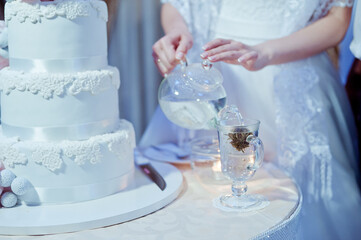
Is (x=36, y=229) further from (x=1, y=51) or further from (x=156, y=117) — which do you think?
(x=156, y=117)

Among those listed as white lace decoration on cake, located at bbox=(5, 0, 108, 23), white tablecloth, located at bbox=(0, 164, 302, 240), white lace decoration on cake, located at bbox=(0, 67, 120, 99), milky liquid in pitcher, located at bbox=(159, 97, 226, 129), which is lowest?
white tablecloth, located at bbox=(0, 164, 302, 240)

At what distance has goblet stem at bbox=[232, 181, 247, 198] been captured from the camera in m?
1.11

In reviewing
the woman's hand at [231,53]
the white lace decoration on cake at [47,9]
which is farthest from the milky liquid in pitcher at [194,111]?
the white lace decoration on cake at [47,9]

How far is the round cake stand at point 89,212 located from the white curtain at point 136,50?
1.79 metres

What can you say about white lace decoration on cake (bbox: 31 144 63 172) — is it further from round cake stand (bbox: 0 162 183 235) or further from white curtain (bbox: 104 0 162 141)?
white curtain (bbox: 104 0 162 141)

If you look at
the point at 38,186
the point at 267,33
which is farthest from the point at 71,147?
the point at 267,33

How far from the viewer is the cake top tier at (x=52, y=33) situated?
1082 millimetres

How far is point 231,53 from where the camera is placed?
1.26 meters

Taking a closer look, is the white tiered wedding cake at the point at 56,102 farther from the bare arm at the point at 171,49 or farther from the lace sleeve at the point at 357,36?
the lace sleeve at the point at 357,36

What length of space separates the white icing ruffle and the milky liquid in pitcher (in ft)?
0.68

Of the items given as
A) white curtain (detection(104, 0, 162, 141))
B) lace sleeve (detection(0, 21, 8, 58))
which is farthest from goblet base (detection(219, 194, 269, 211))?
white curtain (detection(104, 0, 162, 141))

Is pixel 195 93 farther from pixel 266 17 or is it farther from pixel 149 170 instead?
pixel 266 17

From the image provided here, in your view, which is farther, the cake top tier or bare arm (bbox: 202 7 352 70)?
bare arm (bbox: 202 7 352 70)

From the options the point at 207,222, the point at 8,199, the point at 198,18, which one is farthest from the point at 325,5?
the point at 8,199
